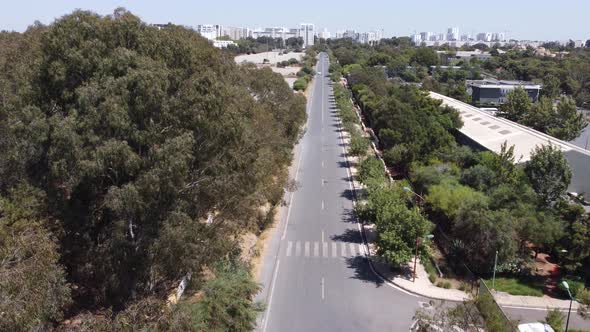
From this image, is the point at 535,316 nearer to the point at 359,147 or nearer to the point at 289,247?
the point at 289,247

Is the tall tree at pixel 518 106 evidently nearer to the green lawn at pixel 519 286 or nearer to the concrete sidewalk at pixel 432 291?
the green lawn at pixel 519 286

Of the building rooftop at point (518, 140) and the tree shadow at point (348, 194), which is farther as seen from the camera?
the tree shadow at point (348, 194)

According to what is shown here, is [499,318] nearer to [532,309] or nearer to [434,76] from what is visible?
[532,309]

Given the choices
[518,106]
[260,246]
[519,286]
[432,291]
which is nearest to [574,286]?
[519,286]

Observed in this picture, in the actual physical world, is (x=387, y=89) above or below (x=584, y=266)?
above

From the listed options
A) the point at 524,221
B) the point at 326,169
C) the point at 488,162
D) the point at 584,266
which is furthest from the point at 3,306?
the point at 326,169

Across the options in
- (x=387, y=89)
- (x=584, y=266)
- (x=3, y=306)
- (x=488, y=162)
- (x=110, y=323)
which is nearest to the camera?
(x=3, y=306)

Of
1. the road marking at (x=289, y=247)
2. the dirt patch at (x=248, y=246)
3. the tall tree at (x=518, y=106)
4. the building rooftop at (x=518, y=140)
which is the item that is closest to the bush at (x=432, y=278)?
the road marking at (x=289, y=247)
